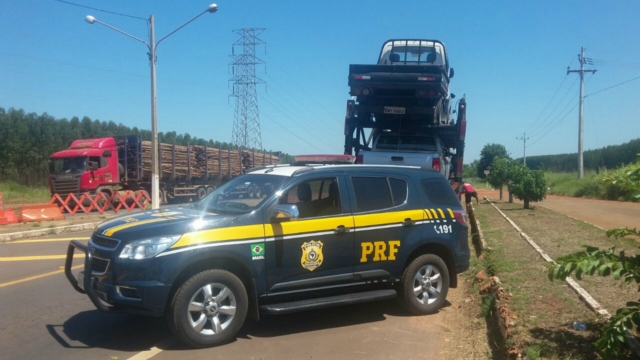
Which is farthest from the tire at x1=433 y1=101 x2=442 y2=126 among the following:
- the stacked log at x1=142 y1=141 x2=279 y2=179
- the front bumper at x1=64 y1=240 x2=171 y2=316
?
the stacked log at x1=142 y1=141 x2=279 y2=179

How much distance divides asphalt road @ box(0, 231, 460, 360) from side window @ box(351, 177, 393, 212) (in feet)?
4.69

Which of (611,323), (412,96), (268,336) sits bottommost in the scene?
(268,336)

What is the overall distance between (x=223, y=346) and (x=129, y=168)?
942 inches

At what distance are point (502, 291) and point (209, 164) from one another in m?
29.8

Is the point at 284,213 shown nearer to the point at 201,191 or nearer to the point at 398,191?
the point at 398,191

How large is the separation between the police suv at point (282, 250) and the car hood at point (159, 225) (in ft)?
0.05

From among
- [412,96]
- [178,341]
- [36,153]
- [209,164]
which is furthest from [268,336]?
[36,153]

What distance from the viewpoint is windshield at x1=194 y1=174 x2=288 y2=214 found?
21.4 ft

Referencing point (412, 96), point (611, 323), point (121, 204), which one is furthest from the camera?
point (121, 204)

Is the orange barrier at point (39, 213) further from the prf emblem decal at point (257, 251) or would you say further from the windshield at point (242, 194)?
the prf emblem decal at point (257, 251)

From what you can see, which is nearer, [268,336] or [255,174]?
[268,336]

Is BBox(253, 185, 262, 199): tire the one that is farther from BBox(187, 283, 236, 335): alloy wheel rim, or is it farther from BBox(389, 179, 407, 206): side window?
BBox(389, 179, 407, 206): side window

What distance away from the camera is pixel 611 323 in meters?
4.56

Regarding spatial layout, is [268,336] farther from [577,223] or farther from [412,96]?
[577,223]
